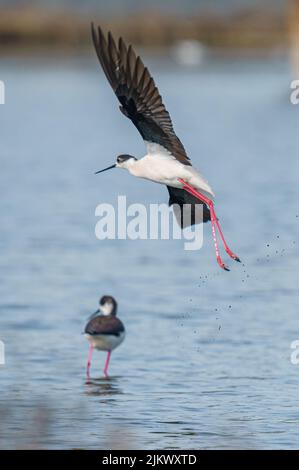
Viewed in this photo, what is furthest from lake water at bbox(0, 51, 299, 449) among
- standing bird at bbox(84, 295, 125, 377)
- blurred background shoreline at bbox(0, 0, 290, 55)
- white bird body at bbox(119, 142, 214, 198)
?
blurred background shoreline at bbox(0, 0, 290, 55)

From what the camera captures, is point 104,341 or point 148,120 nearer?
point 148,120

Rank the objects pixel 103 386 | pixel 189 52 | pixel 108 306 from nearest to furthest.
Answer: pixel 103 386, pixel 108 306, pixel 189 52

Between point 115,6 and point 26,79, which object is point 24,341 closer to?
point 26,79

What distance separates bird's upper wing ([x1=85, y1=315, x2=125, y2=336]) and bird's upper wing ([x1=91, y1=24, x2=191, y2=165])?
82.1 inches

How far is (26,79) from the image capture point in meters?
51.4

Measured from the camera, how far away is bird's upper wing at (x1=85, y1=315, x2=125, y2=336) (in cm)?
1176

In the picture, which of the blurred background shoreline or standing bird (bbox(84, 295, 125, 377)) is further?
the blurred background shoreline

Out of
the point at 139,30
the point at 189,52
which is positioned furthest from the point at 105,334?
the point at 139,30

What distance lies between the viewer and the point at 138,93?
9.95 meters

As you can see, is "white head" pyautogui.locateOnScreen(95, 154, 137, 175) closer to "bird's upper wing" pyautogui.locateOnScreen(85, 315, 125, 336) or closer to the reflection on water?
the reflection on water

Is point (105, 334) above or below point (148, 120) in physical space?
below

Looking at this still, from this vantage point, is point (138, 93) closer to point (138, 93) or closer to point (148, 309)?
point (138, 93)

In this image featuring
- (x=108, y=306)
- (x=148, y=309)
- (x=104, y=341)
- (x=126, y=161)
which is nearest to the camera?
(x=126, y=161)

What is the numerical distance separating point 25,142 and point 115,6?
51.5 meters
